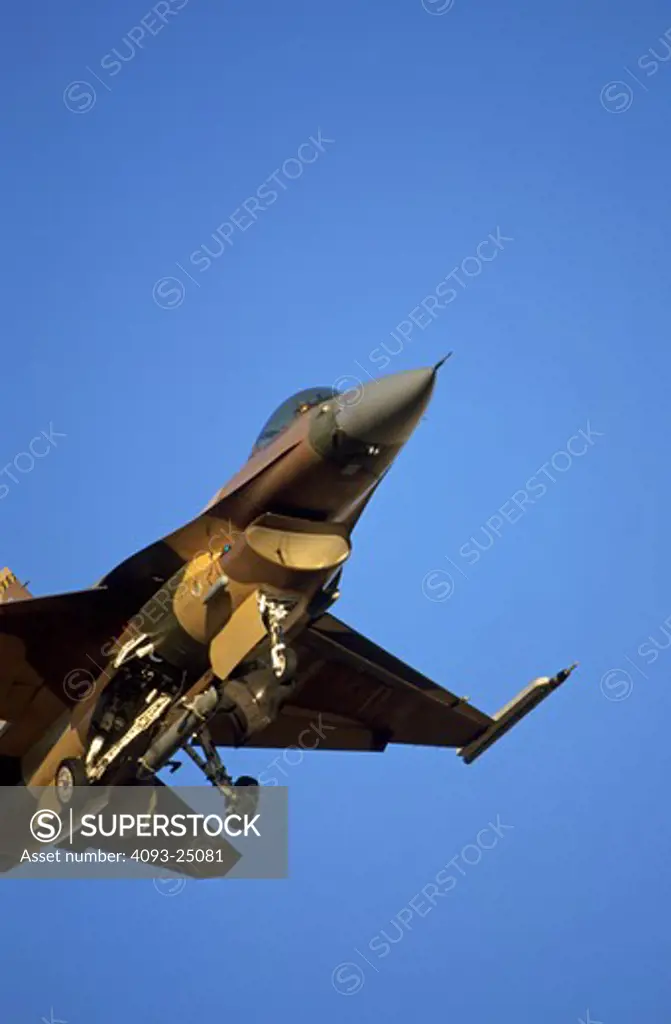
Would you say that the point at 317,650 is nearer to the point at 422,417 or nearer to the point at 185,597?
the point at 185,597

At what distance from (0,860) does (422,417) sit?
1026cm

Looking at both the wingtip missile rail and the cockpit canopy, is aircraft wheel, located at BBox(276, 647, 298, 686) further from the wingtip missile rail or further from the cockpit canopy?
the wingtip missile rail

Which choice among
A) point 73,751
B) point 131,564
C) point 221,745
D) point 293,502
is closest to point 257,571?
point 293,502

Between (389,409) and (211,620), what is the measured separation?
396 centimetres

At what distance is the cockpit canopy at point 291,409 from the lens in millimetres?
21297

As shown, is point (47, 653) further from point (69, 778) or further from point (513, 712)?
point (513, 712)

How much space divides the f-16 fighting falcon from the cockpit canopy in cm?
2

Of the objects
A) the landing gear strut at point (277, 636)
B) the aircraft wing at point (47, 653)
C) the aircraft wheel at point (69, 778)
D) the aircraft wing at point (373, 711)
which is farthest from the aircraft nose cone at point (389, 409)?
the aircraft wheel at point (69, 778)

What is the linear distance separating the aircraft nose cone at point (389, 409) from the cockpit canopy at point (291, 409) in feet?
3.70

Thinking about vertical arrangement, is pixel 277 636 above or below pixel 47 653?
above

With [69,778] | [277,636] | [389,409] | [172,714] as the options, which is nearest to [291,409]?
[389,409]

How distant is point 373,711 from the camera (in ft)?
89.0

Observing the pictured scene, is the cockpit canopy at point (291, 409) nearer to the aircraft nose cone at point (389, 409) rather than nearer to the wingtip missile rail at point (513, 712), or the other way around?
the aircraft nose cone at point (389, 409)

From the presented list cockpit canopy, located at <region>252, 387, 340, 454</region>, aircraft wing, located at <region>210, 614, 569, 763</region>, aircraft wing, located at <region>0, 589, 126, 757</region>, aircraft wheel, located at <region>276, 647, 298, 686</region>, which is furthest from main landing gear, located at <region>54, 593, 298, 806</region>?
aircraft wing, located at <region>210, 614, 569, 763</region>
